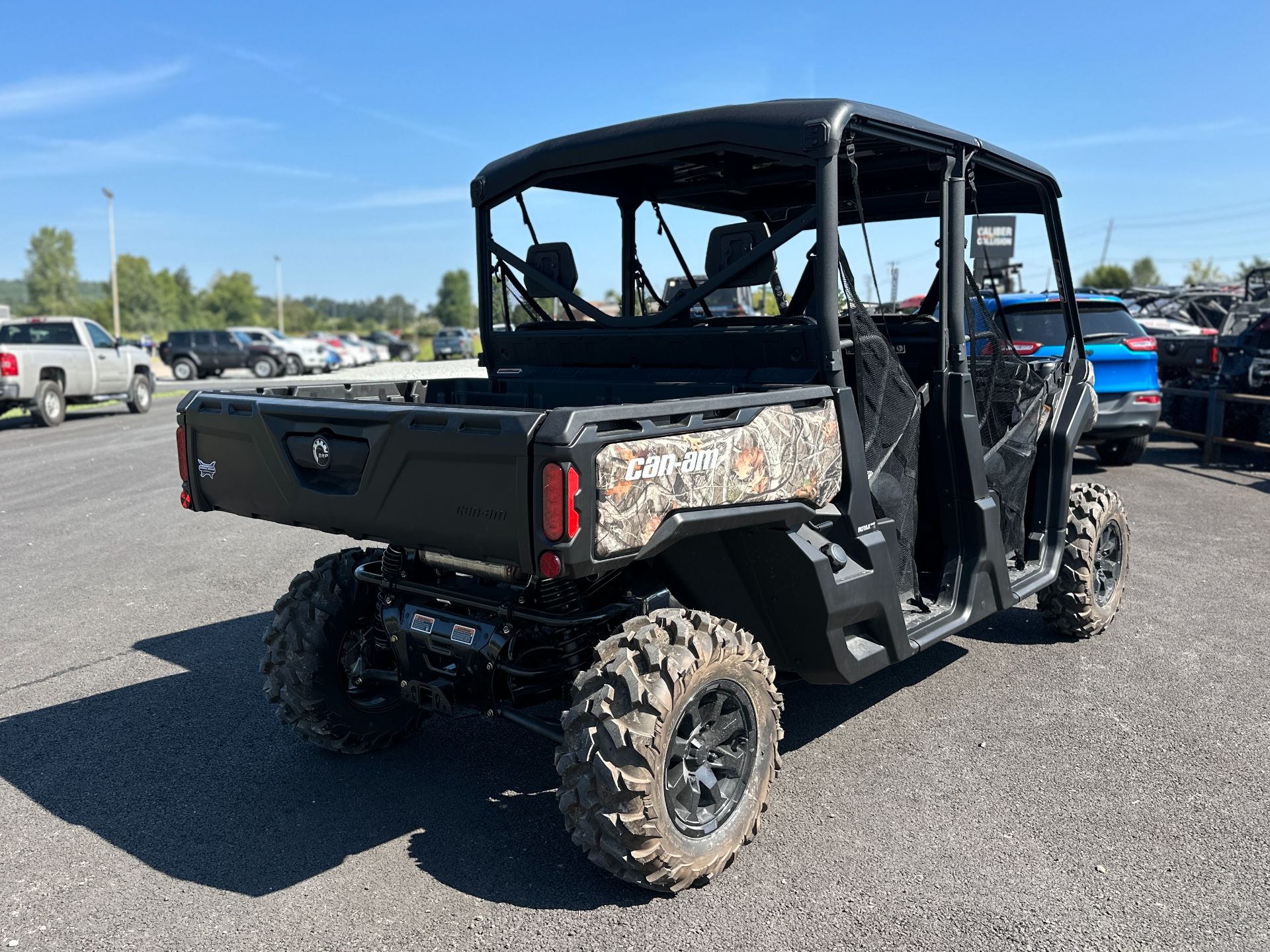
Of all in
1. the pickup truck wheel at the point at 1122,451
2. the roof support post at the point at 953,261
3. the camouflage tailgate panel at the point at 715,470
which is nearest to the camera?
the camouflage tailgate panel at the point at 715,470

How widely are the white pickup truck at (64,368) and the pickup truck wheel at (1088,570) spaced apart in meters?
17.0

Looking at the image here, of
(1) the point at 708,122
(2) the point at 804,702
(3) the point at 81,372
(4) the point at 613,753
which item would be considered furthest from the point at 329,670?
(3) the point at 81,372

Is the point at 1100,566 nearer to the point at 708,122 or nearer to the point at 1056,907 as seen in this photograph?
the point at 1056,907

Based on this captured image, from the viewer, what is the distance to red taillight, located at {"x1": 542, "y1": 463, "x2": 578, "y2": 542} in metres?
Answer: 2.88

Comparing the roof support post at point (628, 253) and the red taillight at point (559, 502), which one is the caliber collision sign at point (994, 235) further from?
the red taillight at point (559, 502)

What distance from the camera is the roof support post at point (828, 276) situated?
150 inches

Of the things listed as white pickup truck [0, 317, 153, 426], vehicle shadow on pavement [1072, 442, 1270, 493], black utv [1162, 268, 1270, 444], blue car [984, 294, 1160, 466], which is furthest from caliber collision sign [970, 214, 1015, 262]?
white pickup truck [0, 317, 153, 426]

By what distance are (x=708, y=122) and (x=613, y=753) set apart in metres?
2.32

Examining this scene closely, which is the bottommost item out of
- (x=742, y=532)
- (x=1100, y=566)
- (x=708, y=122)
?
(x=1100, y=566)

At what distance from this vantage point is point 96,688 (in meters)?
5.26

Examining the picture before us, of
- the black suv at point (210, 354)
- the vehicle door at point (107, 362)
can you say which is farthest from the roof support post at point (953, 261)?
the black suv at point (210, 354)

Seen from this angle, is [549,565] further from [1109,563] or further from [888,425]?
[1109,563]

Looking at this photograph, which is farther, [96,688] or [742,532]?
[96,688]

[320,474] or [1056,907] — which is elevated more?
[320,474]
